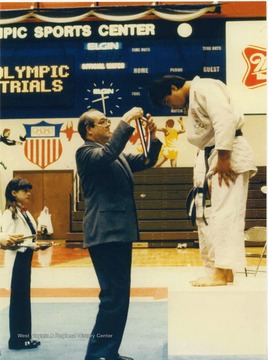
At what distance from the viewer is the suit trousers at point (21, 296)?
2057 millimetres

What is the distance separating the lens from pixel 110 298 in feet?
5.77

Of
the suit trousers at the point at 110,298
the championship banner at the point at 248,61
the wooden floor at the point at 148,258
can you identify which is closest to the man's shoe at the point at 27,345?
the suit trousers at the point at 110,298

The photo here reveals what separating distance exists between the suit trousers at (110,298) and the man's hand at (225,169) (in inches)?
16.8

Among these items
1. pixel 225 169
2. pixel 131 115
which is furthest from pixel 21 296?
pixel 225 169

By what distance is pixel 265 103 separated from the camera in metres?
2.02

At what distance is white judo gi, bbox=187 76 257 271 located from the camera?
5.11 ft

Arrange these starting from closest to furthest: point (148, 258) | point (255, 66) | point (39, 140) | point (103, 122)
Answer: point (103, 122) → point (255, 66) → point (39, 140) → point (148, 258)

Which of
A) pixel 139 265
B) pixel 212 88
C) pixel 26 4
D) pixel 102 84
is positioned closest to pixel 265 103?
pixel 212 88

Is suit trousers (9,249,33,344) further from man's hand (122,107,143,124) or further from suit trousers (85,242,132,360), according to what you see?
man's hand (122,107,143,124)

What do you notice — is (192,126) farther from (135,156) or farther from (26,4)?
(26,4)

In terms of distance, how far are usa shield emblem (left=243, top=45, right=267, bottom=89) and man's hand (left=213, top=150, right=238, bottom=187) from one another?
0.60 metres

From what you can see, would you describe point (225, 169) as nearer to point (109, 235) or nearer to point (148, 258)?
point (109, 235)

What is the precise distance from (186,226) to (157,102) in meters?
3.57

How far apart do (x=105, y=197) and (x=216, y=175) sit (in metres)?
0.40
